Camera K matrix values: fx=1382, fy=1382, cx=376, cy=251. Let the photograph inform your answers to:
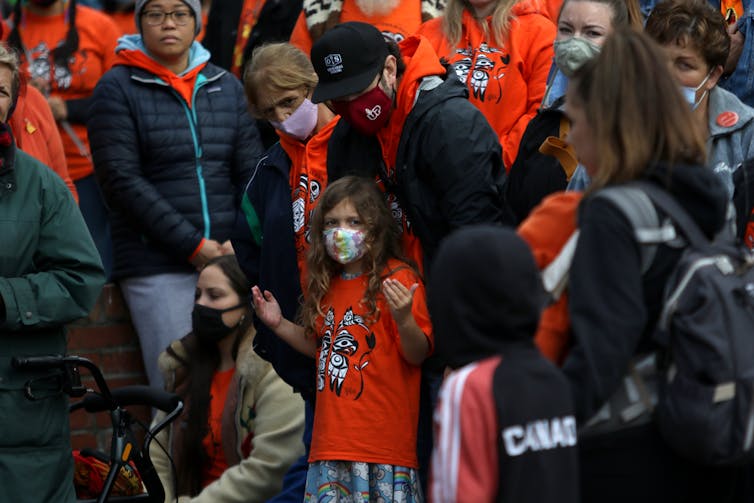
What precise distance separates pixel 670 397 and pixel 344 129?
7.11ft

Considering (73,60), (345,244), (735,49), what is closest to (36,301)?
(345,244)

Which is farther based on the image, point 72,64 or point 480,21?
point 72,64

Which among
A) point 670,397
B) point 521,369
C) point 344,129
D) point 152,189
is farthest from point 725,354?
point 152,189

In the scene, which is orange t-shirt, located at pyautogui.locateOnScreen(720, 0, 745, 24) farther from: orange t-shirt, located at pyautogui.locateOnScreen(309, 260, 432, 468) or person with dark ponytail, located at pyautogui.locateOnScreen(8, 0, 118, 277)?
person with dark ponytail, located at pyautogui.locateOnScreen(8, 0, 118, 277)

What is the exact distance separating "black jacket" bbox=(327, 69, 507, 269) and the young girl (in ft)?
0.54

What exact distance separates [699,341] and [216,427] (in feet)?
11.0

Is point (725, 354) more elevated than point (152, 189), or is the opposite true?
point (725, 354)

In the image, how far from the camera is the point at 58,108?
743 centimetres

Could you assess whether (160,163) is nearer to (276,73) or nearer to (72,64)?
(72,64)

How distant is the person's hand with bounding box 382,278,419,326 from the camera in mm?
4504

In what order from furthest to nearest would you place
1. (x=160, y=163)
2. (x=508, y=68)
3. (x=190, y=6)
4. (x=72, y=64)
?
(x=72, y=64), (x=190, y=6), (x=160, y=163), (x=508, y=68)

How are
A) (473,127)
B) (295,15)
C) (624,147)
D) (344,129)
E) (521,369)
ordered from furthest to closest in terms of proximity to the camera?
(295,15), (344,129), (473,127), (624,147), (521,369)

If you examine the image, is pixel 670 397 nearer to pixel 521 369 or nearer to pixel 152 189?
pixel 521 369

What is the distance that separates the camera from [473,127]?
181 inches
